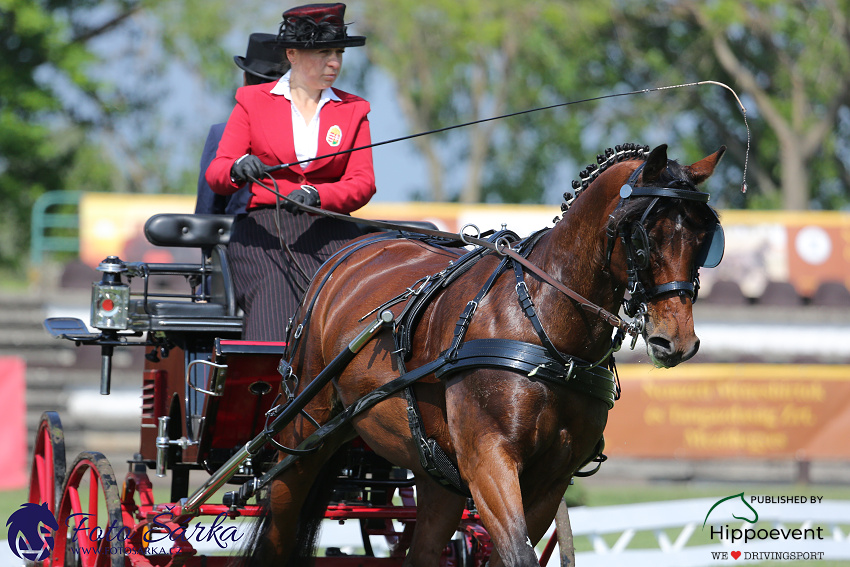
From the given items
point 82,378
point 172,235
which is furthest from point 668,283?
point 82,378

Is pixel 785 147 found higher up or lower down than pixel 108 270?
higher up

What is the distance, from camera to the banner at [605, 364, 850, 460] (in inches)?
404

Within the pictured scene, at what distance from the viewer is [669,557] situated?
6074mm

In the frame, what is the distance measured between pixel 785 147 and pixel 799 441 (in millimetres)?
13299

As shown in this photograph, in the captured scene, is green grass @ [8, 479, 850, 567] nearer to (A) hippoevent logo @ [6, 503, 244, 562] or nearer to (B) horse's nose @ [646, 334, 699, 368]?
(A) hippoevent logo @ [6, 503, 244, 562]

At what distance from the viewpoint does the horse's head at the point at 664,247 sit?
2891 mm

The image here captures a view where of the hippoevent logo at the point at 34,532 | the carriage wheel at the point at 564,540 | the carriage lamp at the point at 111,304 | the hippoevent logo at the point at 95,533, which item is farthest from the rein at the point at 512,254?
the hippoevent logo at the point at 34,532

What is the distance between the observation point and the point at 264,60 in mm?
5445

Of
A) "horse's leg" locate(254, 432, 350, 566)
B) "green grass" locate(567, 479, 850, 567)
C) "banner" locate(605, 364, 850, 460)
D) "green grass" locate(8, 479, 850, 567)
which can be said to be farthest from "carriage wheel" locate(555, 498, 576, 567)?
"banner" locate(605, 364, 850, 460)

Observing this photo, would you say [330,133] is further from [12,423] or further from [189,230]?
[12,423]

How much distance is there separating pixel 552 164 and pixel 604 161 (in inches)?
889

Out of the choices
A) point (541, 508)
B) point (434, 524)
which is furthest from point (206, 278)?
point (541, 508)

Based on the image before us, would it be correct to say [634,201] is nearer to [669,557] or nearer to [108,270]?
[108,270]

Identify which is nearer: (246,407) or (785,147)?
(246,407)
